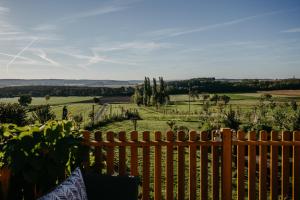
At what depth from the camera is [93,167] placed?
4320 mm

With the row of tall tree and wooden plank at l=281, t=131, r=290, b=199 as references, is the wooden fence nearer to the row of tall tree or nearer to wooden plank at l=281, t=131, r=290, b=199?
wooden plank at l=281, t=131, r=290, b=199

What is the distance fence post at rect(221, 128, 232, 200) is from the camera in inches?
173

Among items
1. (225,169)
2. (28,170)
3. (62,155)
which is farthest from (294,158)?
(28,170)

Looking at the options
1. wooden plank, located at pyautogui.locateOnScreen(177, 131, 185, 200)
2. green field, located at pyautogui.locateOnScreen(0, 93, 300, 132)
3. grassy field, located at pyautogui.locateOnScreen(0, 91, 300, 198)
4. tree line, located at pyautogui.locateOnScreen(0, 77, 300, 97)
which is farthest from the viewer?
tree line, located at pyautogui.locateOnScreen(0, 77, 300, 97)

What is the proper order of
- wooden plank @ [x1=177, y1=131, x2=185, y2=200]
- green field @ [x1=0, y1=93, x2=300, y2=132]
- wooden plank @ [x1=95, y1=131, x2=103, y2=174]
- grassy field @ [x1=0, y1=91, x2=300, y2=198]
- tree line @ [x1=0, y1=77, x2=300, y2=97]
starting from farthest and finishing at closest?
1. tree line @ [x1=0, y1=77, x2=300, y2=97]
2. green field @ [x1=0, y1=93, x2=300, y2=132]
3. grassy field @ [x1=0, y1=91, x2=300, y2=198]
4. wooden plank @ [x1=177, y1=131, x2=185, y2=200]
5. wooden plank @ [x1=95, y1=131, x2=103, y2=174]

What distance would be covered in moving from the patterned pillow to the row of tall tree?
192 feet

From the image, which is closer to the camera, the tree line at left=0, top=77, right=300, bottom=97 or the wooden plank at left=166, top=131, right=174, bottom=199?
the wooden plank at left=166, top=131, right=174, bottom=199

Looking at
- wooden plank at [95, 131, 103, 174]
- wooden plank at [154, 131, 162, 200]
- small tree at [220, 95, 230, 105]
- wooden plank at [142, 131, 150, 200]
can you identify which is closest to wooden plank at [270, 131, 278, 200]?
wooden plank at [154, 131, 162, 200]

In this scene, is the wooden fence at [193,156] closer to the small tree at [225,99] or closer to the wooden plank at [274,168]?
the wooden plank at [274,168]

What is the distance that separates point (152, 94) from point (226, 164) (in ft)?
201

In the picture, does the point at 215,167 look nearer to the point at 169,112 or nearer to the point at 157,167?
the point at 157,167

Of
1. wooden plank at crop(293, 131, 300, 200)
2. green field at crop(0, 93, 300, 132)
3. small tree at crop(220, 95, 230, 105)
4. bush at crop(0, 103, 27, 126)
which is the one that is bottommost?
green field at crop(0, 93, 300, 132)

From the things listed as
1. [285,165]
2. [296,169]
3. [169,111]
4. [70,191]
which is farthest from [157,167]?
[169,111]

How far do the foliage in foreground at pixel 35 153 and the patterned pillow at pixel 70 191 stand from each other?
Answer: 0.37 m
